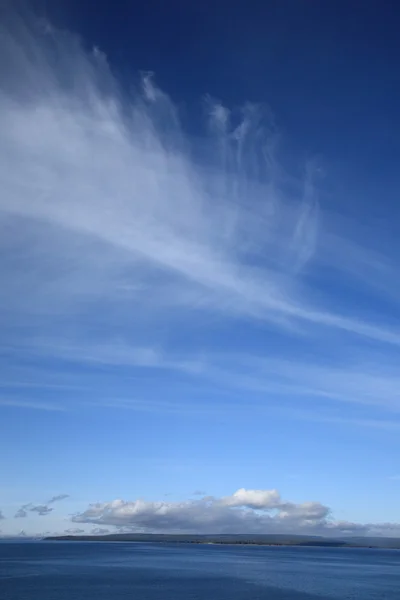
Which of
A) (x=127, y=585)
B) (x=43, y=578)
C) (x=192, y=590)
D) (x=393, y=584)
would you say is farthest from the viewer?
(x=393, y=584)

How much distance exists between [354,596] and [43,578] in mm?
77486

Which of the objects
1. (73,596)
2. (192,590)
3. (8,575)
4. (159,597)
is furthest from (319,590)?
(8,575)

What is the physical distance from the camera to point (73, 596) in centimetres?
10012

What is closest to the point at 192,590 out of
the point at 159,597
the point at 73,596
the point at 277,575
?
the point at 159,597

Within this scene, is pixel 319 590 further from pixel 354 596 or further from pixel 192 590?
pixel 192 590

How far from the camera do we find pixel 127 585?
120 metres

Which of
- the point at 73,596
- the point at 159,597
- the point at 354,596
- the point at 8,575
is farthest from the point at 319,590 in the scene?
the point at 8,575

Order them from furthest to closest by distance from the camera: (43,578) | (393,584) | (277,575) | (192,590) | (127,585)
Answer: (277,575) → (393,584) → (43,578) → (127,585) → (192,590)

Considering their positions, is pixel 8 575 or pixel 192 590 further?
pixel 8 575

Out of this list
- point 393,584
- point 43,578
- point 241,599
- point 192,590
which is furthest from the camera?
point 393,584

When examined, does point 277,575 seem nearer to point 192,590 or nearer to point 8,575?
point 192,590

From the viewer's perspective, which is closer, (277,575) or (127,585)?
(127,585)

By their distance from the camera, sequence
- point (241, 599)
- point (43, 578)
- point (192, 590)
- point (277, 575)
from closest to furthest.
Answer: point (241, 599), point (192, 590), point (43, 578), point (277, 575)

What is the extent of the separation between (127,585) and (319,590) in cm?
4538
